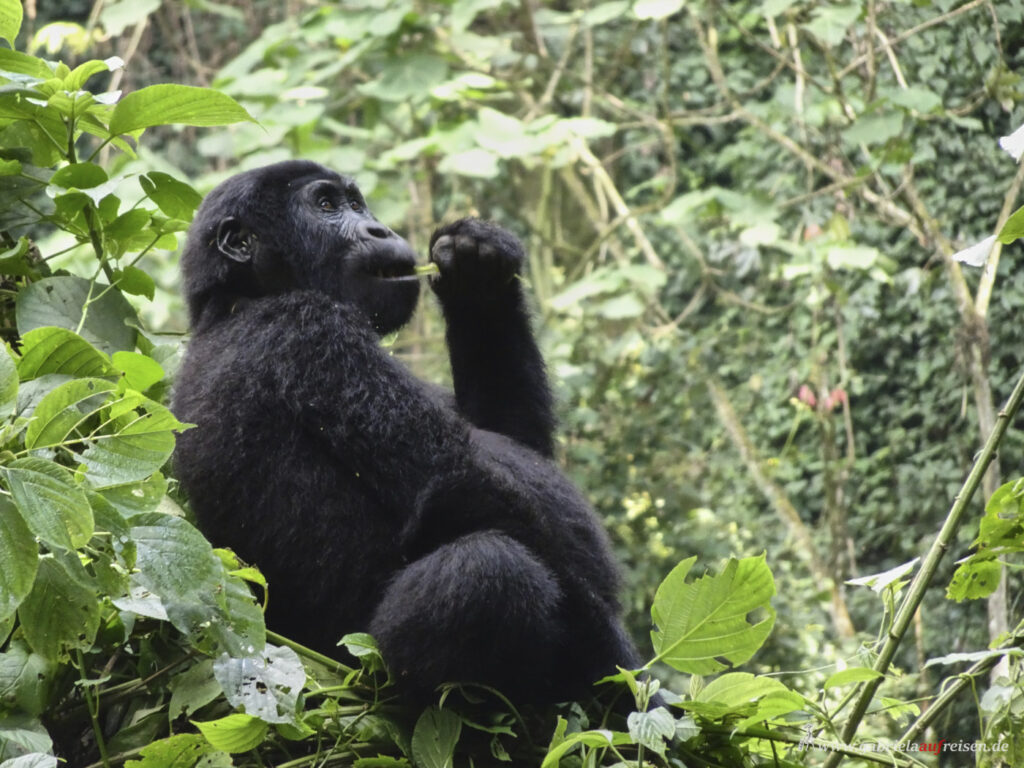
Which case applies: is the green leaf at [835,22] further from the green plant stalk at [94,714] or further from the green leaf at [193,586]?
the green plant stalk at [94,714]

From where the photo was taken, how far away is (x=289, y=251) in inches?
111

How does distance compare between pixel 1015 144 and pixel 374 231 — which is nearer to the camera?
pixel 1015 144

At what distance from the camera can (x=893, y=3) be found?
4.48m

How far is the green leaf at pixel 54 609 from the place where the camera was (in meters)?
1.58

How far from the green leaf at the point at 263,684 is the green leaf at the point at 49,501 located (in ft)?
1.22

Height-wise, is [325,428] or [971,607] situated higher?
[325,428]

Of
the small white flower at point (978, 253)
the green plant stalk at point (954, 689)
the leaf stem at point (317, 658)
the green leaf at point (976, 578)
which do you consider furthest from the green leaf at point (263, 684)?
the small white flower at point (978, 253)

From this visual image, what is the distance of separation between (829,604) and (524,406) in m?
2.22

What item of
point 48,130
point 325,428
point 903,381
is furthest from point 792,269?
point 48,130

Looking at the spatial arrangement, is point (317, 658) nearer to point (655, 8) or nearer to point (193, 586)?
point (193, 586)

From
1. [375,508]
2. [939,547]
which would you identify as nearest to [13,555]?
[375,508]

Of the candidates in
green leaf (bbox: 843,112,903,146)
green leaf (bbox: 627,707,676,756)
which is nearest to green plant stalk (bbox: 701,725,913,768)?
green leaf (bbox: 627,707,676,756)

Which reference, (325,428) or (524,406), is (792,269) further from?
(325,428)

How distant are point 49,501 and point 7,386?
0.64 feet
